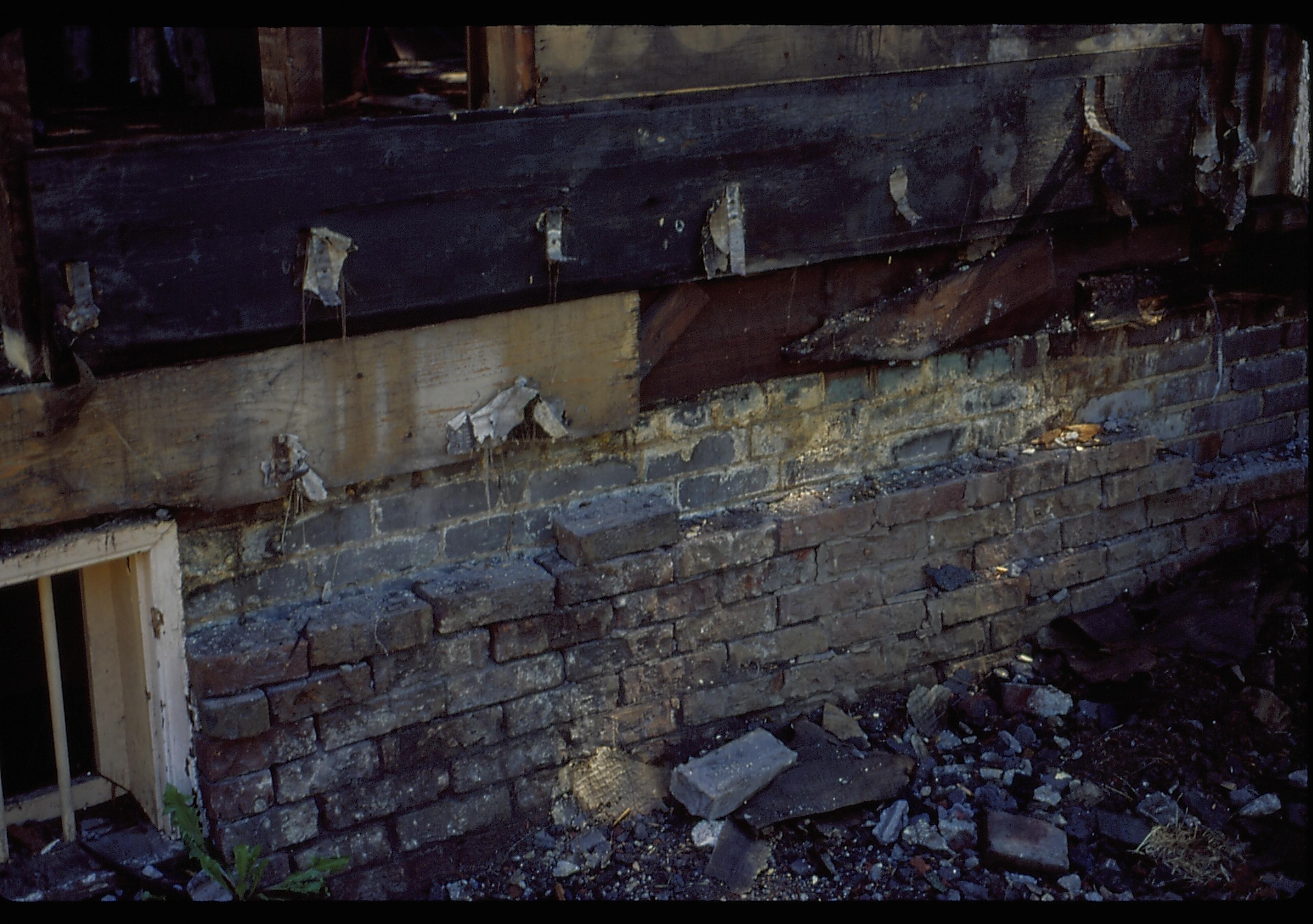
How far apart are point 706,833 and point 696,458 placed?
1125mm

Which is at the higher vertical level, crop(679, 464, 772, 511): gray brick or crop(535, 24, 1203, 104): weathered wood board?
crop(535, 24, 1203, 104): weathered wood board

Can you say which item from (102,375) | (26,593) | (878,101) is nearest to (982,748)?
(878,101)

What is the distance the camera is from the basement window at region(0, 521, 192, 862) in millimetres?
3031

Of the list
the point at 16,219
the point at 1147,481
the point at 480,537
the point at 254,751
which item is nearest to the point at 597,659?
the point at 480,537

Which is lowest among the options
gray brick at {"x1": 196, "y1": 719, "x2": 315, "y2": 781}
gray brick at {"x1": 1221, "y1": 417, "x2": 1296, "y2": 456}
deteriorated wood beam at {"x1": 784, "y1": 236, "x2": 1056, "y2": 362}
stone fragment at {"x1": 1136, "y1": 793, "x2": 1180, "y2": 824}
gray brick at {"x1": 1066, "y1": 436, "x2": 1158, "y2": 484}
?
stone fragment at {"x1": 1136, "y1": 793, "x2": 1180, "y2": 824}

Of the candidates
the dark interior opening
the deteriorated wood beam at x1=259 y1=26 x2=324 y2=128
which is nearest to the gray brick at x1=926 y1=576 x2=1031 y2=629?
the deteriorated wood beam at x1=259 y1=26 x2=324 y2=128

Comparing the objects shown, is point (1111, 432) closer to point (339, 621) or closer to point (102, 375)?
point (339, 621)

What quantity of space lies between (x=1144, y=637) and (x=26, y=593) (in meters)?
3.98

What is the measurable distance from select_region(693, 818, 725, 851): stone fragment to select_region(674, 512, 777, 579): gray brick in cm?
73

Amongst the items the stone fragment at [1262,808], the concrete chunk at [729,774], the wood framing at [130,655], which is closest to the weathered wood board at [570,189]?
the wood framing at [130,655]

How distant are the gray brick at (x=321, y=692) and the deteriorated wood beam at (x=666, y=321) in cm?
115

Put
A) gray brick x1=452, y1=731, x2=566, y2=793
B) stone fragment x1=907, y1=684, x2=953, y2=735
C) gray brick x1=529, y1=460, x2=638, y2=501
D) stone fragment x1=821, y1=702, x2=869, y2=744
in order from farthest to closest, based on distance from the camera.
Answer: stone fragment x1=907, y1=684, x2=953, y2=735
stone fragment x1=821, y1=702, x2=869, y2=744
gray brick x1=529, y1=460, x2=638, y2=501
gray brick x1=452, y1=731, x2=566, y2=793

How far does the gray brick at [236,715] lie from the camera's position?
308 cm

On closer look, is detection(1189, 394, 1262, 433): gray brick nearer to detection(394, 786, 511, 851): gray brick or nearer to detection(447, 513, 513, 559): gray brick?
detection(447, 513, 513, 559): gray brick
